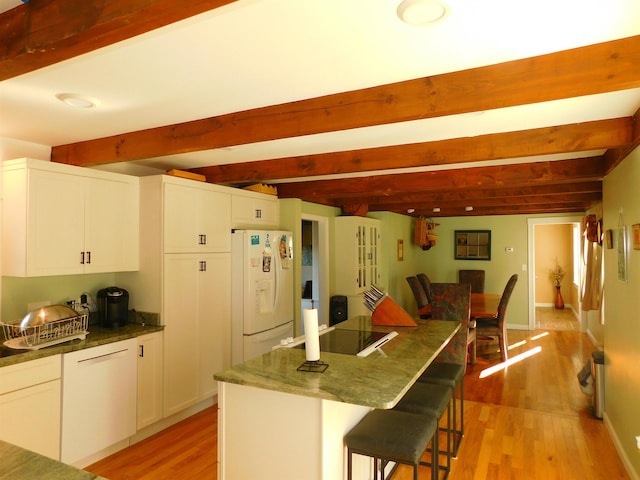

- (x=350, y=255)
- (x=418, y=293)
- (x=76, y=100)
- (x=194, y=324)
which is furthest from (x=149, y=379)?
(x=418, y=293)

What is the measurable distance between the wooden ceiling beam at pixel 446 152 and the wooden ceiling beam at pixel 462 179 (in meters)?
0.96

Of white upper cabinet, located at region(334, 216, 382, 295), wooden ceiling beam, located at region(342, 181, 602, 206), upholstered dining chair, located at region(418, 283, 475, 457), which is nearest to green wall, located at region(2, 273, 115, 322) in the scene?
upholstered dining chair, located at region(418, 283, 475, 457)

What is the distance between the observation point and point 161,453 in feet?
9.94

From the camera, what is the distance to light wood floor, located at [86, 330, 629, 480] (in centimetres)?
278

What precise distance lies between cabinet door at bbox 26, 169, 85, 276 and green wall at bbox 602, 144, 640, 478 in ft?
12.3

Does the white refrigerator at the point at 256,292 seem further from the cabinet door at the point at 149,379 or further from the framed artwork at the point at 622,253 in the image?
the framed artwork at the point at 622,253

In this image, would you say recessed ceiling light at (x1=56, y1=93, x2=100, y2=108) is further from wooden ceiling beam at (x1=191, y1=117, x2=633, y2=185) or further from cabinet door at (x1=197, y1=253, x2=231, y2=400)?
cabinet door at (x1=197, y1=253, x2=231, y2=400)

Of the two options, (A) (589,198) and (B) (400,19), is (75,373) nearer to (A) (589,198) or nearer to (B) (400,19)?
(B) (400,19)

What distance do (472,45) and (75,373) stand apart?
9.90ft

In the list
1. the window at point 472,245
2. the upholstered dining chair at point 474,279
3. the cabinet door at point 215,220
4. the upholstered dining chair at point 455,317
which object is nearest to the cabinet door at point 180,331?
the cabinet door at point 215,220

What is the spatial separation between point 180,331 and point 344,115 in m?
2.41

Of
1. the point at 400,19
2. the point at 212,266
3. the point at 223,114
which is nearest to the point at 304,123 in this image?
the point at 223,114

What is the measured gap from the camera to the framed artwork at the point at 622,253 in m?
2.75

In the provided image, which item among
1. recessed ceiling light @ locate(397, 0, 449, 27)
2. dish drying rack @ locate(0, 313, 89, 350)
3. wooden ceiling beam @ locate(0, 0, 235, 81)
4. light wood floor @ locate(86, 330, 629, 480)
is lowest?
light wood floor @ locate(86, 330, 629, 480)
